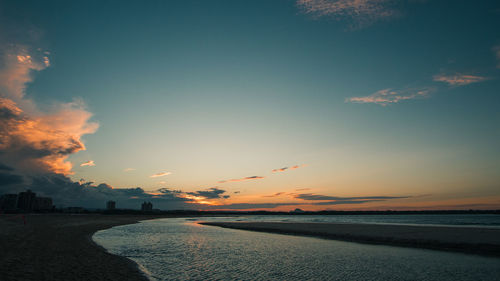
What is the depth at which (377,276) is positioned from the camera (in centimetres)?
1516

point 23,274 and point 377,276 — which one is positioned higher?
point 23,274

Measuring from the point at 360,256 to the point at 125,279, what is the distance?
17813 millimetres

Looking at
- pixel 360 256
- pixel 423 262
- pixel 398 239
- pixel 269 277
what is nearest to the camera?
pixel 269 277

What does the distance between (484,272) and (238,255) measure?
16820mm

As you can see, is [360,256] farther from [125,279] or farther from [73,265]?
[73,265]

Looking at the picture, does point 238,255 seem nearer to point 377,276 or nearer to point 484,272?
point 377,276

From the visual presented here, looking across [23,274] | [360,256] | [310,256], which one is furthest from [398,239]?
[23,274]

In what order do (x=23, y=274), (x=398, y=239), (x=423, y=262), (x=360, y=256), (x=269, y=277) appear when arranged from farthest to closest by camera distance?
(x=398, y=239) → (x=360, y=256) → (x=423, y=262) → (x=269, y=277) → (x=23, y=274)

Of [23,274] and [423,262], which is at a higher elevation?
[23,274]

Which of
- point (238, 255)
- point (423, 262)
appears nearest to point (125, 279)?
point (238, 255)

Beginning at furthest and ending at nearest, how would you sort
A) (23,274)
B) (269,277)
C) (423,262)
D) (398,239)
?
1. (398,239)
2. (423,262)
3. (269,277)
4. (23,274)

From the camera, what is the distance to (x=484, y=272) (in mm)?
15719

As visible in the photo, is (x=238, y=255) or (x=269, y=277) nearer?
(x=269, y=277)

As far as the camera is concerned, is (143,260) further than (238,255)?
No
